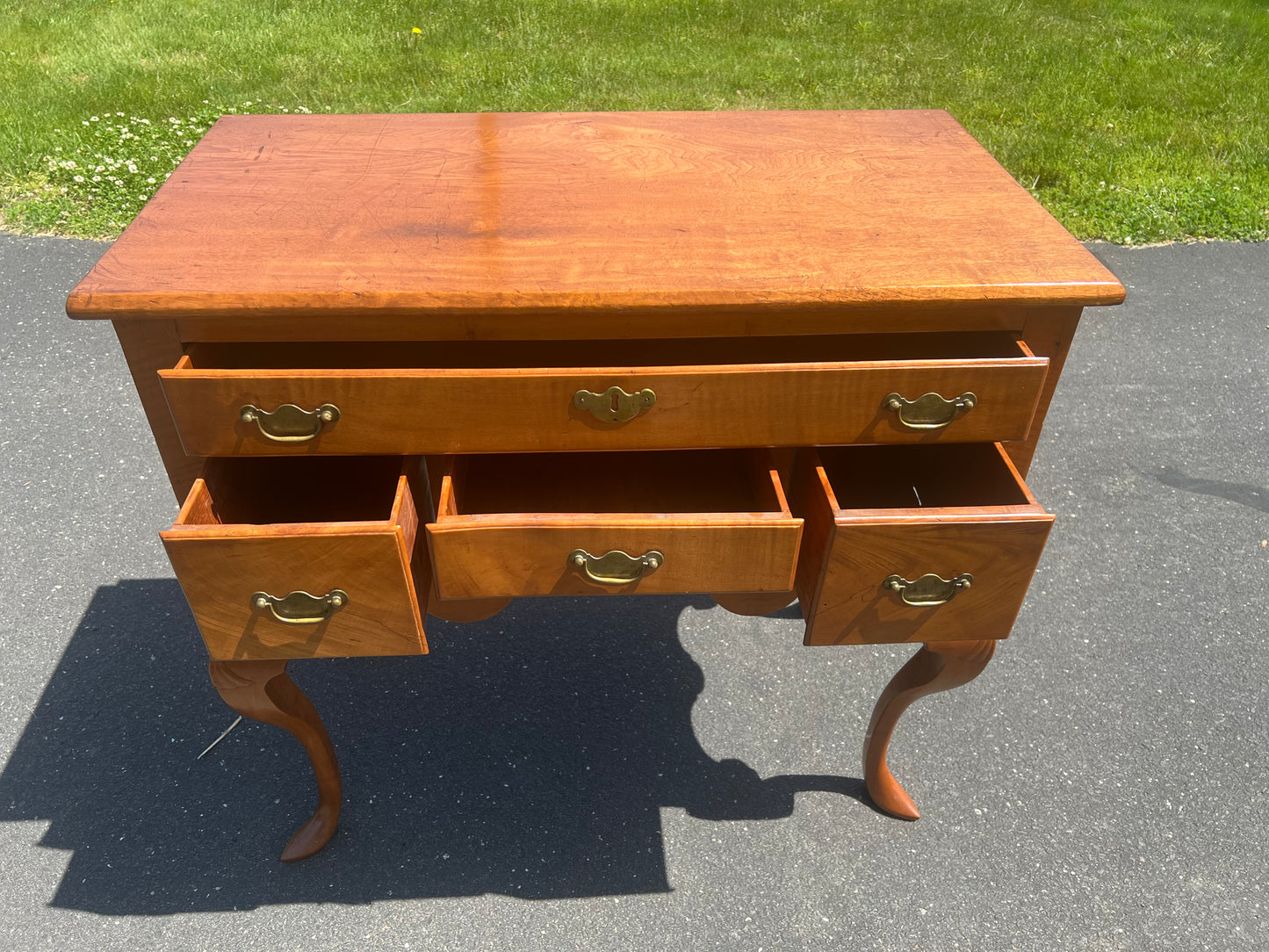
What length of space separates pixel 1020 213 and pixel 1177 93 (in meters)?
4.35

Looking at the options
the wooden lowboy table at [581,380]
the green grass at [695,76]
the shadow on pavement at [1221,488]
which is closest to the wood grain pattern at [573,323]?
the wooden lowboy table at [581,380]

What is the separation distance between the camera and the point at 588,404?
1.23 m

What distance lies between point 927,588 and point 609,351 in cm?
61

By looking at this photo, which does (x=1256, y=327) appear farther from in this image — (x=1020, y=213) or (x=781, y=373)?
(x=781, y=373)

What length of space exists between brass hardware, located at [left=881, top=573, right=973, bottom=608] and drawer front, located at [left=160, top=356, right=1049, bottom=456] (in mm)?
202

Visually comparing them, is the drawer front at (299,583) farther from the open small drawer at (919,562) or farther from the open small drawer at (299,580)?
the open small drawer at (919,562)

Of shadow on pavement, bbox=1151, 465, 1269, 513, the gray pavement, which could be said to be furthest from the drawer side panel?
shadow on pavement, bbox=1151, 465, 1269, 513

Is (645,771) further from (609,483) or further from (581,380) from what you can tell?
(581,380)

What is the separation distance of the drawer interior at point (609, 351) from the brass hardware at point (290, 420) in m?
0.24

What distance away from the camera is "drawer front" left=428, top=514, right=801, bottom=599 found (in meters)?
1.20

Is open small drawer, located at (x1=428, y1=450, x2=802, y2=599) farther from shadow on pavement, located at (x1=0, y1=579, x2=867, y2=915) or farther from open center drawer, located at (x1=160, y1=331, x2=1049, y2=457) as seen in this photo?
shadow on pavement, located at (x1=0, y1=579, x2=867, y2=915)

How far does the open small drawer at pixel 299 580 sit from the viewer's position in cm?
116

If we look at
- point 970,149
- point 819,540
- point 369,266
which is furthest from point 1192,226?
point 369,266

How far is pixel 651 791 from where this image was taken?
5.82ft
